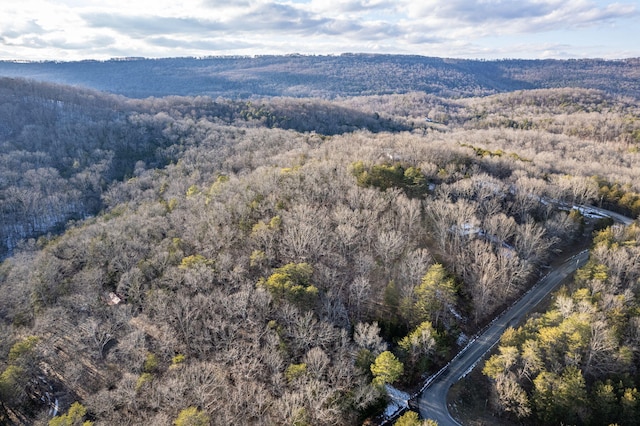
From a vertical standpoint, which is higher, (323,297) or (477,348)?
(323,297)

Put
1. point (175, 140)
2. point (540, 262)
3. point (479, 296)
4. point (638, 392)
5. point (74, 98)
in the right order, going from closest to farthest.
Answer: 1. point (638, 392)
2. point (479, 296)
3. point (540, 262)
4. point (175, 140)
5. point (74, 98)

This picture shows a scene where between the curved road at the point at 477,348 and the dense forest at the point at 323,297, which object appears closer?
the dense forest at the point at 323,297

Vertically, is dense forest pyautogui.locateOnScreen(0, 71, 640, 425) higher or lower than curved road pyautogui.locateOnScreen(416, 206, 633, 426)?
higher

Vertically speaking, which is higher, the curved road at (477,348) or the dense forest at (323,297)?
the dense forest at (323,297)

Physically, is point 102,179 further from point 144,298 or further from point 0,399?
point 0,399

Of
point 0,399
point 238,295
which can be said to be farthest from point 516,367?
point 0,399
